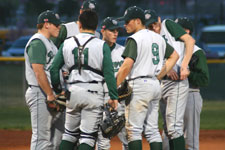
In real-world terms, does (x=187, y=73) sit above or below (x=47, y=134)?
above

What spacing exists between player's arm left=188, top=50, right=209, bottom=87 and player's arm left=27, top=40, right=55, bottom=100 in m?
1.83

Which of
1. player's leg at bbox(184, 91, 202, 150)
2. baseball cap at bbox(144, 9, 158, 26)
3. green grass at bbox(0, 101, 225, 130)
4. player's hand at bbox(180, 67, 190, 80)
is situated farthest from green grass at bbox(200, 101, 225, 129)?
baseball cap at bbox(144, 9, 158, 26)

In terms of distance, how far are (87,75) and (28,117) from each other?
7.03 m

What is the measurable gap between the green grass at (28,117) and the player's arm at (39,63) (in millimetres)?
4973

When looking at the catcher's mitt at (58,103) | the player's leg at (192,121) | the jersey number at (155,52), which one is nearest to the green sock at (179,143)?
the player's leg at (192,121)

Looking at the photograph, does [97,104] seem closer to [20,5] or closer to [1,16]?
[1,16]

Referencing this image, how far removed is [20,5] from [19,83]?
112 feet

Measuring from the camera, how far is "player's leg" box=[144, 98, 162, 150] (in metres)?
5.82

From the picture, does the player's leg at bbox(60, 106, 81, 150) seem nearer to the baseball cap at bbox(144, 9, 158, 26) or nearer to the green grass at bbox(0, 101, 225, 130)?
the baseball cap at bbox(144, 9, 158, 26)

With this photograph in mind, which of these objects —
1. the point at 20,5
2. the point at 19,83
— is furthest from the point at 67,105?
the point at 20,5

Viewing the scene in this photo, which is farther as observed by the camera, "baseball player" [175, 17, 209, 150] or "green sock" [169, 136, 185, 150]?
"baseball player" [175, 17, 209, 150]

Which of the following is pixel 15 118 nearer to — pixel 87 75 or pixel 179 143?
pixel 179 143

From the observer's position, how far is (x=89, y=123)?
17.5ft

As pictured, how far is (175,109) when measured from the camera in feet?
20.9
